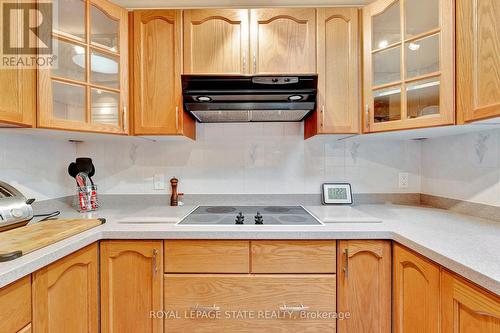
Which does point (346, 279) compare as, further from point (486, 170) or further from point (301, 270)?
point (486, 170)

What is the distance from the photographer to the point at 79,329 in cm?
104

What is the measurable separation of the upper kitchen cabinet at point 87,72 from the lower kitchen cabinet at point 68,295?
641 mm

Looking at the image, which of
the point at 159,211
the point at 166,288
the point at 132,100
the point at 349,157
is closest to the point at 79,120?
the point at 132,100

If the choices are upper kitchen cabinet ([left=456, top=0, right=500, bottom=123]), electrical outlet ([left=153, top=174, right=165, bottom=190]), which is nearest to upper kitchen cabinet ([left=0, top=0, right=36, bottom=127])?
electrical outlet ([left=153, top=174, right=165, bottom=190])

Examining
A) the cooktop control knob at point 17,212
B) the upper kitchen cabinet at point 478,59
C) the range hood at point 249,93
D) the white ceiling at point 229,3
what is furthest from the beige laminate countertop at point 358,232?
the white ceiling at point 229,3

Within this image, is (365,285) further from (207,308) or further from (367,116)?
(367,116)

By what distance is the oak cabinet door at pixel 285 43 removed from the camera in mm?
1373

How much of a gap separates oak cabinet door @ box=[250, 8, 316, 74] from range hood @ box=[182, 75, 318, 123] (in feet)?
0.27

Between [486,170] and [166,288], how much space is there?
176cm

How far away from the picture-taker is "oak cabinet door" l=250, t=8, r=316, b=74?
1.37 m

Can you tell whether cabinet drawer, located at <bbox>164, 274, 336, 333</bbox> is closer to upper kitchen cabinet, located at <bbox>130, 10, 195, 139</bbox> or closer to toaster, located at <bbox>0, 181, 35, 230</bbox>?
toaster, located at <bbox>0, 181, 35, 230</bbox>

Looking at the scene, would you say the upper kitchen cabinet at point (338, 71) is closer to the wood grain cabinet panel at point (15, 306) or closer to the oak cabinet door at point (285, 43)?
the oak cabinet door at point (285, 43)

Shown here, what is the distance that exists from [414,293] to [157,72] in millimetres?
1692

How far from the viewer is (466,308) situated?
0.75 metres
